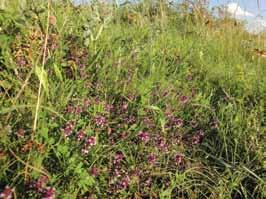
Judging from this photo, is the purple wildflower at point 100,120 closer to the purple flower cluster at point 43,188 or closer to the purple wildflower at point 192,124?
the purple flower cluster at point 43,188

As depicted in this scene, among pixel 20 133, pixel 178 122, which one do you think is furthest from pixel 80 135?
pixel 178 122

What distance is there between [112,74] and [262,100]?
37.9 inches

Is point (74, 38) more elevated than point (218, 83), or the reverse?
point (74, 38)

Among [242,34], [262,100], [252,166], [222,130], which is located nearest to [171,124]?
[222,130]

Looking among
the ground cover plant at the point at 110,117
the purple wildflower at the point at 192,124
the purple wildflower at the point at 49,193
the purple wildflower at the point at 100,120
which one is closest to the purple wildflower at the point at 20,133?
the ground cover plant at the point at 110,117

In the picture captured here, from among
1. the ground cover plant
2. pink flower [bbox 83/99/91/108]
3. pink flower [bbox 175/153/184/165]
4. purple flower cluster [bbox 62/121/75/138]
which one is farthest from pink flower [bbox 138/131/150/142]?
purple flower cluster [bbox 62/121/75/138]

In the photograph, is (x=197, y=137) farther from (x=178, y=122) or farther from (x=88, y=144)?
(x=88, y=144)

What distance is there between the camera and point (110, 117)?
240 cm

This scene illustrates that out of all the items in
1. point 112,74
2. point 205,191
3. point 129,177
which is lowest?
point 205,191

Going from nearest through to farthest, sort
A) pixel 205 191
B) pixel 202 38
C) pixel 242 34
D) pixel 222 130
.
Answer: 1. pixel 205 191
2. pixel 222 130
3. pixel 202 38
4. pixel 242 34

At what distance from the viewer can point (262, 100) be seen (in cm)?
308

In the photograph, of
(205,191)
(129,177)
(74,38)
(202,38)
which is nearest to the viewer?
(129,177)

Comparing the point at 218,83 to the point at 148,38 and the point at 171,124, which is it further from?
the point at 171,124

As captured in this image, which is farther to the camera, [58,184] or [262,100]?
→ [262,100]
